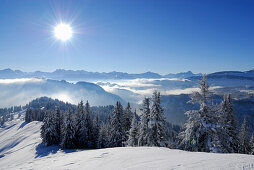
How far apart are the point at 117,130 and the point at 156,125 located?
39.5 feet

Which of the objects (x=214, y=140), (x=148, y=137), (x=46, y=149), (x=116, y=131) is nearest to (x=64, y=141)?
(x=46, y=149)

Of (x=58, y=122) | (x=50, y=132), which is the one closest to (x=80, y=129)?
(x=50, y=132)

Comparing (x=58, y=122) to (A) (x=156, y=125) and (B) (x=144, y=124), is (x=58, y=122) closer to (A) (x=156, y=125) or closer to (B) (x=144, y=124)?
(B) (x=144, y=124)

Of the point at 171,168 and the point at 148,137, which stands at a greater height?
the point at 171,168

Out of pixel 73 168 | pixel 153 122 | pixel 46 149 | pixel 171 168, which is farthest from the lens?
pixel 46 149

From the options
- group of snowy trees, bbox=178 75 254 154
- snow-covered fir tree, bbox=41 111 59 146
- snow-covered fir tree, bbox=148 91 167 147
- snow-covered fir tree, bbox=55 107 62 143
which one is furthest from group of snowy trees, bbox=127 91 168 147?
snow-covered fir tree, bbox=55 107 62 143

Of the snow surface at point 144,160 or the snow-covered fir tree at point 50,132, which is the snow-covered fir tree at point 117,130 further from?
the snow-covered fir tree at point 50,132

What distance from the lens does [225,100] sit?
77.0ft

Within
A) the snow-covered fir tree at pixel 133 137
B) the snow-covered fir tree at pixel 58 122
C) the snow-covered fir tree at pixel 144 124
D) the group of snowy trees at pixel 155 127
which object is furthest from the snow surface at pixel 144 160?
the snow-covered fir tree at pixel 58 122

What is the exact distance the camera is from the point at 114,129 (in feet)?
102

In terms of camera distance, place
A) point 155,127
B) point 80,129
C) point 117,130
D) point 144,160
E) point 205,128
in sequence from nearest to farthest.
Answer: point 144,160
point 205,128
point 155,127
point 117,130
point 80,129

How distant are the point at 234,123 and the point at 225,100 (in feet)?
12.2

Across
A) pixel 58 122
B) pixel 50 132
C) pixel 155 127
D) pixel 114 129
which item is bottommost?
pixel 50 132

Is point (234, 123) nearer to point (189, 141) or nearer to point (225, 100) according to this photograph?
point (225, 100)
